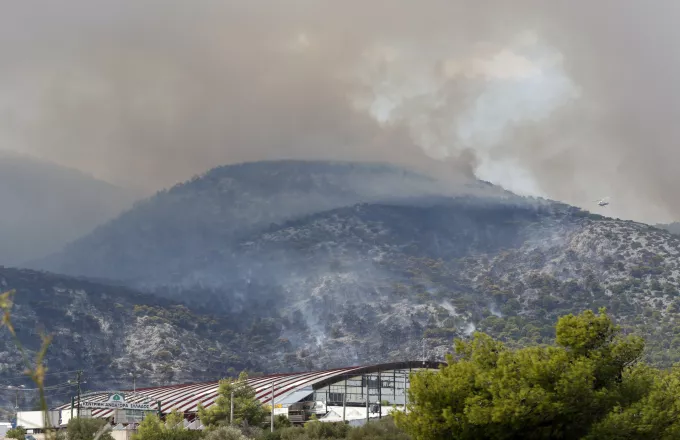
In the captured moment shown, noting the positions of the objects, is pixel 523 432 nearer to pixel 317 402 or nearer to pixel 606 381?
pixel 606 381

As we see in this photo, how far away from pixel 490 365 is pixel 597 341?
500 cm

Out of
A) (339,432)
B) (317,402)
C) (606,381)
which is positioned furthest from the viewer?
(317,402)

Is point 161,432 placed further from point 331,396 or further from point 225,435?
point 331,396

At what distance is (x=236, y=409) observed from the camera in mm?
96375

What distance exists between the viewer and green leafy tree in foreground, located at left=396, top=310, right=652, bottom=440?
3453 cm

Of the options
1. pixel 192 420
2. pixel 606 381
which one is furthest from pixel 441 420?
pixel 192 420

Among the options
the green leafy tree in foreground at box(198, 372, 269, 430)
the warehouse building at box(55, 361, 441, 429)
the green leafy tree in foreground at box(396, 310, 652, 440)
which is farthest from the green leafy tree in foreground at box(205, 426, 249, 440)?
the warehouse building at box(55, 361, 441, 429)

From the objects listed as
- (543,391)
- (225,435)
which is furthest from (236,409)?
(543,391)

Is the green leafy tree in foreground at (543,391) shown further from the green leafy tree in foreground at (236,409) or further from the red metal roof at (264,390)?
the red metal roof at (264,390)

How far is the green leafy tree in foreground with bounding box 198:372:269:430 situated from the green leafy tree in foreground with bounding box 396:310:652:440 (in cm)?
5923

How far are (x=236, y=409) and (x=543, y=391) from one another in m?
66.4

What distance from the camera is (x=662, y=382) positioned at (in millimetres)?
38656

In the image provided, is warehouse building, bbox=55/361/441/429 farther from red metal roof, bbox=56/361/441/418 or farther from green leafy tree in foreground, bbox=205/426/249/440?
green leafy tree in foreground, bbox=205/426/249/440

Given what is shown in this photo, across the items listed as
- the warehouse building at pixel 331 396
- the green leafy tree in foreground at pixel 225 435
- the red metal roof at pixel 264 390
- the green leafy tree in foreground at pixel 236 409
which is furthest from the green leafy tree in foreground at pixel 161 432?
the red metal roof at pixel 264 390
